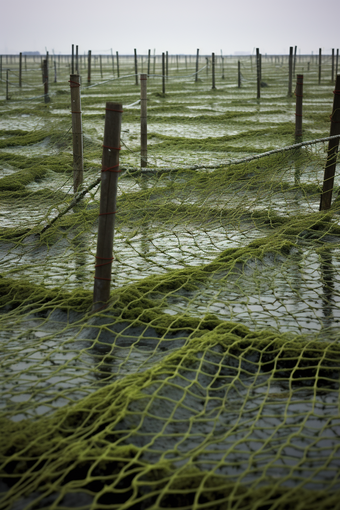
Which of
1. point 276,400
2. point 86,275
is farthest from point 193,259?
point 276,400

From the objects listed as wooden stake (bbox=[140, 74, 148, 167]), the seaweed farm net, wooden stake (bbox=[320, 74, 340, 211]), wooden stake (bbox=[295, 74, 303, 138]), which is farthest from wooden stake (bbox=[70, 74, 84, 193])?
wooden stake (bbox=[295, 74, 303, 138])

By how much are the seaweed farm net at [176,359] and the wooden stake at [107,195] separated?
223 millimetres

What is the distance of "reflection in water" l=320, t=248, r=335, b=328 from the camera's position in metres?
3.80

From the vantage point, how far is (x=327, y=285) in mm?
4363

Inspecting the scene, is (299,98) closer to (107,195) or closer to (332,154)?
(332,154)

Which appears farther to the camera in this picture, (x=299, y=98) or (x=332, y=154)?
(x=299, y=98)

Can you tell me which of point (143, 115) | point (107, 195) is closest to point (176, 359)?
point (107, 195)

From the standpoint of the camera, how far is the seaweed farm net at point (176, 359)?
7.25 ft

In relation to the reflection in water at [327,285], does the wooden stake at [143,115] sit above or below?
above

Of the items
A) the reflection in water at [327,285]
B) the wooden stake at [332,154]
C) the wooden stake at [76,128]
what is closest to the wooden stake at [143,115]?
the wooden stake at [76,128]

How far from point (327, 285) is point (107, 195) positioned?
2072 millimetres

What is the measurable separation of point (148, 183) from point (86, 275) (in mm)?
3658

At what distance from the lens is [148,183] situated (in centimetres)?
804

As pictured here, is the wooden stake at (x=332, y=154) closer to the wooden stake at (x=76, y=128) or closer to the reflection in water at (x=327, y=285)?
the reflection in water at (x=327, y=285)
